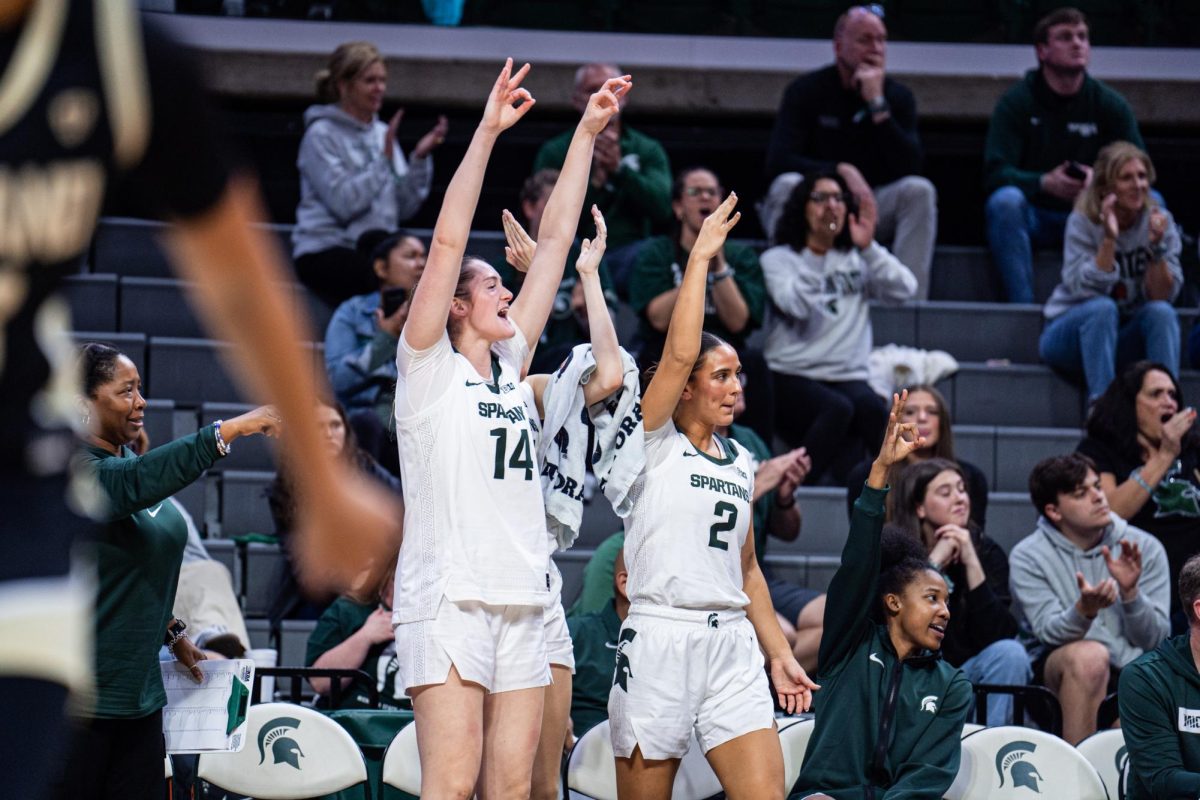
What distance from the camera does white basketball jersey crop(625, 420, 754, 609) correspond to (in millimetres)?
4918

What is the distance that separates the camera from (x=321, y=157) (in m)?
8.57

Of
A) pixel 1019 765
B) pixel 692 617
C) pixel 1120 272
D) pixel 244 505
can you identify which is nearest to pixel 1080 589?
pixel 1019 765

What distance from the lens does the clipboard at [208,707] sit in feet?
16.0

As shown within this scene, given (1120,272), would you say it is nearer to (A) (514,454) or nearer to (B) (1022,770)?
(B) (1022,770)

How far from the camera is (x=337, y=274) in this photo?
8453 mm

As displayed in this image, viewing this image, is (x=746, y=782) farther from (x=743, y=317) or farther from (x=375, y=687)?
(x=743, y=317)

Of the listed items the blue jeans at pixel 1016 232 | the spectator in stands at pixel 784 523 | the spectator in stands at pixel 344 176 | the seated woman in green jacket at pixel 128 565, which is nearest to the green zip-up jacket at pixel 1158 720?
the spectator in stands at pixel 784 523

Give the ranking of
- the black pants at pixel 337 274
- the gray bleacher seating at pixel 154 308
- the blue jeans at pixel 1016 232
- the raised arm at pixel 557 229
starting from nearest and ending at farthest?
the raised arm at pixel 557 229 < the black pants at pixel 337 274 < the gray bleacher seating at pixel 154 308 < the blue jeans at pixel 1016 232

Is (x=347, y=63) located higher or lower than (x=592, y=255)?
higher

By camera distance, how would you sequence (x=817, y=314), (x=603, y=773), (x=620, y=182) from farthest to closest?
(x=620, y=182) < (x=817, y=314) < (x=603, y=773)

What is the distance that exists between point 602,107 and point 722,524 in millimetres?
1297

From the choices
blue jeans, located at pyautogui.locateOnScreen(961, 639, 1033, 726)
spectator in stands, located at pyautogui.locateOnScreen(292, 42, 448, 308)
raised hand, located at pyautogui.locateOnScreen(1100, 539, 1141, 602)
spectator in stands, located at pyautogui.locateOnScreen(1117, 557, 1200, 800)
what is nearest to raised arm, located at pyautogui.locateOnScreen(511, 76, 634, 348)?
spectator in stands, located at pyautogui.locateOnScreen(1117, 557, 1200, 800)

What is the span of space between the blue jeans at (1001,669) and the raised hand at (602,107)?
2.59 meters

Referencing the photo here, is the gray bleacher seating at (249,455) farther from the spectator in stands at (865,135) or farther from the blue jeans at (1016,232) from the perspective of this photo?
the blue jeans at (1016,232)
